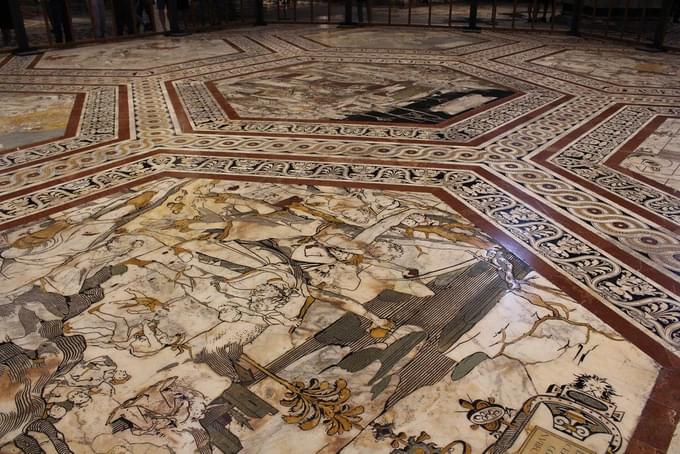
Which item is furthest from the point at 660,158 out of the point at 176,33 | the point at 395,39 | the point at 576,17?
the point at 176,33

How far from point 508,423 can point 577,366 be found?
0.90 ft

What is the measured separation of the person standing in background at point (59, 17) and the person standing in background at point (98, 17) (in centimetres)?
31

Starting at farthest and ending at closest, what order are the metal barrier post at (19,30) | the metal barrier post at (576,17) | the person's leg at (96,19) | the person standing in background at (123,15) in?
the person standing in background at (123,15) → the metal barrier post at (576,17) → the person's leg at (96,19) → the metal barrier post at (19,30)

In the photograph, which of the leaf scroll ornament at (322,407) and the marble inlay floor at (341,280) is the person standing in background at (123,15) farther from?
the leaf scroll ornament at (322,407)

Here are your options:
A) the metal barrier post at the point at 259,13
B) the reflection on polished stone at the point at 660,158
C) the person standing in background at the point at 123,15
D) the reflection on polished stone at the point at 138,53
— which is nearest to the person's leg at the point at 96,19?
the person standing in background at the point at 123,15

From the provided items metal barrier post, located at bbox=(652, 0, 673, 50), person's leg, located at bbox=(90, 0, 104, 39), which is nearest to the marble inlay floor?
metal barrier post, located at bbox=(652, 0, 673, 50)

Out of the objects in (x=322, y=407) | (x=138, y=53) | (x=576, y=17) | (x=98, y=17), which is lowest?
(x=322, y=407)

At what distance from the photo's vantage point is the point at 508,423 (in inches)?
43.4

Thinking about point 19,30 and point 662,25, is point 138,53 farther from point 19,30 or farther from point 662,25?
point 662,25

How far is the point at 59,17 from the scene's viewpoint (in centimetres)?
605

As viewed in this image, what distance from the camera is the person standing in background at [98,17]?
6254mm

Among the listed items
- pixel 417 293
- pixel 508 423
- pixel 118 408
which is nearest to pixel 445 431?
pixel 508 423

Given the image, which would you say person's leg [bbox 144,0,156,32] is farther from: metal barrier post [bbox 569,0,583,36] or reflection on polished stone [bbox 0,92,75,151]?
metal barrier post [bbox 569,0,583,36]

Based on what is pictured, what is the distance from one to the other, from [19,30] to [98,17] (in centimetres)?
104
